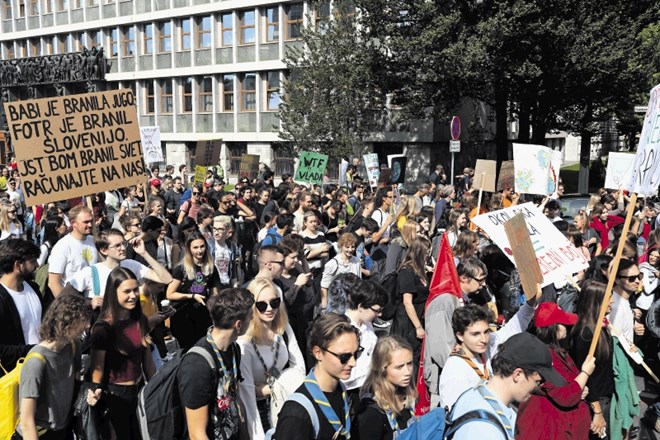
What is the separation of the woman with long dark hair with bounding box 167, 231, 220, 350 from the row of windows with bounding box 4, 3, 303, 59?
1040 inches

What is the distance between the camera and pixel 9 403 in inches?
161

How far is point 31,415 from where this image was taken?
404 centimetres

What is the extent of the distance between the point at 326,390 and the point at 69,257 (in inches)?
152

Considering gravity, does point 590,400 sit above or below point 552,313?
below

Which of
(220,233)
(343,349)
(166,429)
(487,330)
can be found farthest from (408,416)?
(220,233)

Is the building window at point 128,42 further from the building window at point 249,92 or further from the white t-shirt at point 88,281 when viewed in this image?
the white t-shirt at point 88,281

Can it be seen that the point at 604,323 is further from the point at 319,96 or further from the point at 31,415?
the point at 319,96

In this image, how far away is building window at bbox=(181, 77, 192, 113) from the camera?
132ft

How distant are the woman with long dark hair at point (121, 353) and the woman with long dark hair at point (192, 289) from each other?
1800mm

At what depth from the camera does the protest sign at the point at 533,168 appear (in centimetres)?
1033

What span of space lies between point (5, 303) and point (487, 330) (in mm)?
3139

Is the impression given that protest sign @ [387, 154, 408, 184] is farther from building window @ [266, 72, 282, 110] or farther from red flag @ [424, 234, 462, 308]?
building window @ [266, 72, 282, 110]

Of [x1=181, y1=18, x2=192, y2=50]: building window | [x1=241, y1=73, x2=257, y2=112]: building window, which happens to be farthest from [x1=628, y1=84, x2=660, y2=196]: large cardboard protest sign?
[x1=181, y1=18, x2=192, y2=50]: building window

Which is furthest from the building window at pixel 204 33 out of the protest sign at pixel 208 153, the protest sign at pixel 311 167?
the protest sign at pixel 311 167
